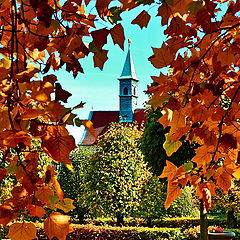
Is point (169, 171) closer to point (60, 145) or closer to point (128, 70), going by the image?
point (60, 145)

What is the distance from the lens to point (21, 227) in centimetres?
82

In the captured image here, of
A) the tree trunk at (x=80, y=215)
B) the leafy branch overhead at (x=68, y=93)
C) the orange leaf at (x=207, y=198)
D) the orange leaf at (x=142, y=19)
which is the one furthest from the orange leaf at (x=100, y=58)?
the tree trunk at (x=80, y=215)

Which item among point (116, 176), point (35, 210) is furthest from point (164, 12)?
point (116, 176)

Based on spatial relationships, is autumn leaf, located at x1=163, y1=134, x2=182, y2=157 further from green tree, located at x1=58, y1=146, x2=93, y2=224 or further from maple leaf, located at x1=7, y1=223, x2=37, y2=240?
green tree, located at x1=58, y1=146, x2=93, y2=224

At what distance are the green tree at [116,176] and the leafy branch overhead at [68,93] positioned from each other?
8383 mm

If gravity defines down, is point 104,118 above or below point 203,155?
above

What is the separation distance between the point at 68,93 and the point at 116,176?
29.4 ft

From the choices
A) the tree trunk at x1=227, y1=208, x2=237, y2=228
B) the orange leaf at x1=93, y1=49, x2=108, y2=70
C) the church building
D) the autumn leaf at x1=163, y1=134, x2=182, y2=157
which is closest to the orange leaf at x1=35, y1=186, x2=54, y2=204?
the orange leaf at x1=93, y1=49, x2=108, y2=70

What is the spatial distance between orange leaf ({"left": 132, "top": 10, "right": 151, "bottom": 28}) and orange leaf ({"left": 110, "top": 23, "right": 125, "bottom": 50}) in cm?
11

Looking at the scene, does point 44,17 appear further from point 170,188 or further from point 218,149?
point 218,149

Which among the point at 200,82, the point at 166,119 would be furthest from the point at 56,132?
the point at 200,82

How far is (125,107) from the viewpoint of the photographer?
24.3 meters

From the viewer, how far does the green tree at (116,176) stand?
31.5ft

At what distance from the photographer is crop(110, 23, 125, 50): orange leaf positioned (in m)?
0.84
